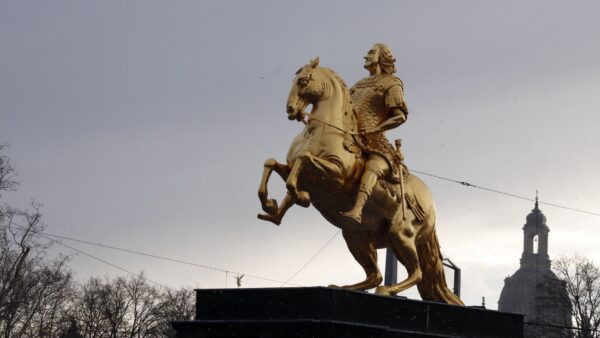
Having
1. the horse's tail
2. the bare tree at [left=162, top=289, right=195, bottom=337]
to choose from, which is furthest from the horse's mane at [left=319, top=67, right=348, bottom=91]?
the bare tree at [left=162, top=289, right=195, bottom=337]

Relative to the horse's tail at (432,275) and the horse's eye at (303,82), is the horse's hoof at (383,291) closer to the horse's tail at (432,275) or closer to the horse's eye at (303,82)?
the horse's tail at (432,275)

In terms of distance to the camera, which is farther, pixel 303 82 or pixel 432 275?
pixel 432 275

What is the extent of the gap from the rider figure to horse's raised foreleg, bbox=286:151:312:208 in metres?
0.93

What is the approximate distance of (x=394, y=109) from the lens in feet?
62.6

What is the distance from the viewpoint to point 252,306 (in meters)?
17.7

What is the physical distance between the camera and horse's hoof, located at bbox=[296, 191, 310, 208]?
57.9 feet

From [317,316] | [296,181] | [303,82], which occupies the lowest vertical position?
[317,316]

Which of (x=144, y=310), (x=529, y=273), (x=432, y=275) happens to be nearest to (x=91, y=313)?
(x=144, y=310)

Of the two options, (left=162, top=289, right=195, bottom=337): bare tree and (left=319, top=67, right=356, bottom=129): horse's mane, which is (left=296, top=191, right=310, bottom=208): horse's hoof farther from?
(left=162, top=289, right=195, bottom=337): bare tree

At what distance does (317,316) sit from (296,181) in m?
1.74

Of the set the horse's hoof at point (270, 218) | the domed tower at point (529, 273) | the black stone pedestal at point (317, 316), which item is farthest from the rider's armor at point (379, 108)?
the domed tower at point (529, 273)

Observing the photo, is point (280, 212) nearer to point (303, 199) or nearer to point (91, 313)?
point (303, 199)

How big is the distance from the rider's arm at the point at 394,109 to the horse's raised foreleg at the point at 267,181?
1.62 metres

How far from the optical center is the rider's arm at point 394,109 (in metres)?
19.0
